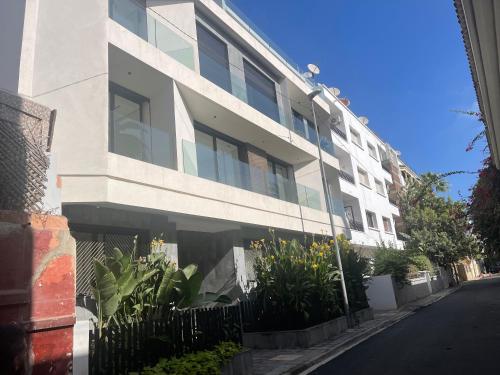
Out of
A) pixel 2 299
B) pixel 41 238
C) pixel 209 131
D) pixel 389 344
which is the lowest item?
pixel 389 344

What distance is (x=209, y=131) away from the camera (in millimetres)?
15695

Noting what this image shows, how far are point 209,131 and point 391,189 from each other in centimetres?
2893

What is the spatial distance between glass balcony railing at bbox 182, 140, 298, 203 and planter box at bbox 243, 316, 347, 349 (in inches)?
195

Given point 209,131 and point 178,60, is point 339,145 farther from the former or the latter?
point 178,60

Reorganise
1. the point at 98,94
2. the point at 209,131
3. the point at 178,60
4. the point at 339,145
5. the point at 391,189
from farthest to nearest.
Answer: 1. the point at 391,189
2. the point at 339,145
3. the point at 209,131
4. the point at 178,60
5. the point at 98,94

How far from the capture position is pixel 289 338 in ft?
37.2

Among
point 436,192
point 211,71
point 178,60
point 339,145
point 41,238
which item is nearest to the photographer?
point 41,238

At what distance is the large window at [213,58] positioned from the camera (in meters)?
14.3

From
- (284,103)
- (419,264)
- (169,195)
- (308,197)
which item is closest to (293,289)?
(169,195)

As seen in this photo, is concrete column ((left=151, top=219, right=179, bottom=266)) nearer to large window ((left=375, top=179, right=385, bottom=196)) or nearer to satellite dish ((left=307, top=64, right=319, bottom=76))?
satellite dish ((left=307, top=64, right=319, bottom=76))

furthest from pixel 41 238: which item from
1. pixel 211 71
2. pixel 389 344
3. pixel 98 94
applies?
pixel 211 71

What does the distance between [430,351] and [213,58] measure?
505 inches

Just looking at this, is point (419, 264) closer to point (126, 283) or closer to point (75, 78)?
point (126, 283)

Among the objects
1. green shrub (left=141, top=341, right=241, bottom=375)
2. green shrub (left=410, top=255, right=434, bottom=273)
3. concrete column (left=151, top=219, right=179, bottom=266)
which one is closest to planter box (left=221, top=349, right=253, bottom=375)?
green shrub (left=141, top=341, right=241, bottom=375)
